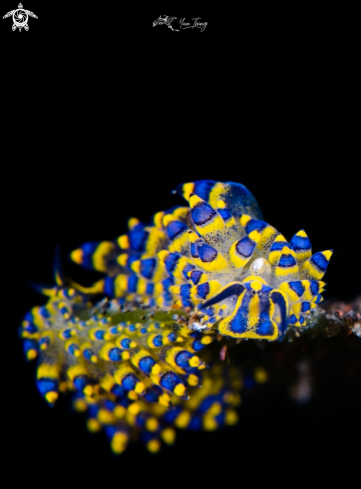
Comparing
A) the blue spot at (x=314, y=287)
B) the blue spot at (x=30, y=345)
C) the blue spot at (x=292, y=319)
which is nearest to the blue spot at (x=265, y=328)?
the blue spot at (x=292, y=319)

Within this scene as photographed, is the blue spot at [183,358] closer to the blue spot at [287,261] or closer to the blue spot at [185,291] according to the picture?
the blue spot at [185,291]

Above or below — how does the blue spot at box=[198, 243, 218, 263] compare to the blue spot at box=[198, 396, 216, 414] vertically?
above

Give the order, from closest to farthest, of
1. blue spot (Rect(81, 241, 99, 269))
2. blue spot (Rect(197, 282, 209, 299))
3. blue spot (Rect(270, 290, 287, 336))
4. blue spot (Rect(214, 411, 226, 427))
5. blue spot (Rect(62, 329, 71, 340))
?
blue spot (Rect(270, 290, 287, 336)) < blue spot (Rect(197, 282, 209, 299)) < blue spot (Rect(214, 411, 226, 427)) < blue spot (Rect(62, 329, 71, 340)) < blue spot (Rect(81, 241, 99, 269))

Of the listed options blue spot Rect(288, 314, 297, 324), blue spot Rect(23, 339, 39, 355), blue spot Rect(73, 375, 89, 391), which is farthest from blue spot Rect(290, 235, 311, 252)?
blue spot Rect(23, 339, 39, 355)

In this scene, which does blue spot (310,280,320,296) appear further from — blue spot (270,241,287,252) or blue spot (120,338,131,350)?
blue spot (120,338,131,350)

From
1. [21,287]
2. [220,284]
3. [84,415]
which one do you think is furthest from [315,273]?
[21,287]

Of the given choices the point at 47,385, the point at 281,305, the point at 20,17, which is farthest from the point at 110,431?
the point at 20,17

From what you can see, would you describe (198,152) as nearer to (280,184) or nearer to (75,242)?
(280,184)
